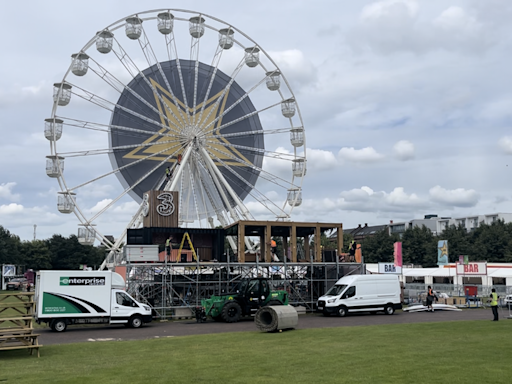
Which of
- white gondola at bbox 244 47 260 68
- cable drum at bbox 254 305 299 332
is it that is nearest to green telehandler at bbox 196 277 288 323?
cable drum at bbox 254 305 299 332

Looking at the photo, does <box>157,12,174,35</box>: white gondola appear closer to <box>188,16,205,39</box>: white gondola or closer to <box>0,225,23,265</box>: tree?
<box>188,16,205,39</box>: white gondola

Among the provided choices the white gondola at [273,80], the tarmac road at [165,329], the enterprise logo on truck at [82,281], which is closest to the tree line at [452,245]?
the white gondola at [273,80]

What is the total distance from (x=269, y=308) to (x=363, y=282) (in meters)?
10.1

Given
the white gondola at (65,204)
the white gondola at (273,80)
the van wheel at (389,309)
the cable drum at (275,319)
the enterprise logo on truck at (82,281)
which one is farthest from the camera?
the white gondola at (273,80)

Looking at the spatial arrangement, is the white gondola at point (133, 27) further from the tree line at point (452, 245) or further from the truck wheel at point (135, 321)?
the tree line at point (452, 245)

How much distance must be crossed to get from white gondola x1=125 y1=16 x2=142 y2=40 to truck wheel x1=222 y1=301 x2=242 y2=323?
22.1 meters

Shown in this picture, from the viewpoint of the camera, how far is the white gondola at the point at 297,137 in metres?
44.8

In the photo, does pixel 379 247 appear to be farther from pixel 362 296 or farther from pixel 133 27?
pixel 362 296

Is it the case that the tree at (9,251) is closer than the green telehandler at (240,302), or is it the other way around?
the green telehandler at (240,302)

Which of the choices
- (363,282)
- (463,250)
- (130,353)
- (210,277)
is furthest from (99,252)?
(130,353)

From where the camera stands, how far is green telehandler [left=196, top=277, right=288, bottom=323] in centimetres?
2655

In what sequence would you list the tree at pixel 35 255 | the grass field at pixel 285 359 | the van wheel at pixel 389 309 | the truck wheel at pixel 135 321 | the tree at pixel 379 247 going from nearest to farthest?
the grass field at pixel 285 359 < the truck wheel at pixel 135 321 < the van wheel at pixel 389 309 < the tree at pixel 35 255 < the tree at pixel 379 247

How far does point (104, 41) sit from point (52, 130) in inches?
287

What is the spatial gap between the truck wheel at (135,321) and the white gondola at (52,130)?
58.3ft
